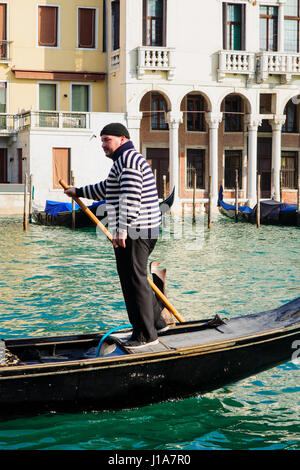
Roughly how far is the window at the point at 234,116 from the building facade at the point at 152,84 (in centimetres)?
15

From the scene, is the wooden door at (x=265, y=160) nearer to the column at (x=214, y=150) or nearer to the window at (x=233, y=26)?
the column at (x=214, y=150)

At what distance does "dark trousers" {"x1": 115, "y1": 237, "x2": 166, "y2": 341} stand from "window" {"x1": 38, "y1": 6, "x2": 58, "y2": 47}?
17.6 metres

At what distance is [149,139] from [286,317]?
17.1m

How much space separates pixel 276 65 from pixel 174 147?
11.7 ft

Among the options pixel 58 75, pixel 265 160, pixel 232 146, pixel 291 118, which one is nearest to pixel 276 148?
pixel 265 160

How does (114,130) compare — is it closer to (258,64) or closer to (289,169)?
(258,64)

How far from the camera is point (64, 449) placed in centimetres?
348

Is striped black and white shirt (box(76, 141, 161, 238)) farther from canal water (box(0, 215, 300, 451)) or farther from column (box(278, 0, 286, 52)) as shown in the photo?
column (box(278, 0, 286, 52))

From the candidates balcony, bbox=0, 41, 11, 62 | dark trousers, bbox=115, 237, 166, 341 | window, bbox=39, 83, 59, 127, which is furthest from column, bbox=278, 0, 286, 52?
dark trousers, bbox=115, 237, 166, 341

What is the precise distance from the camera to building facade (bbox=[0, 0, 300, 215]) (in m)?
19.1

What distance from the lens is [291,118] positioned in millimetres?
22203

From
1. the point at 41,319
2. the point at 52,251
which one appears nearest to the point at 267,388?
the point at 41,319
